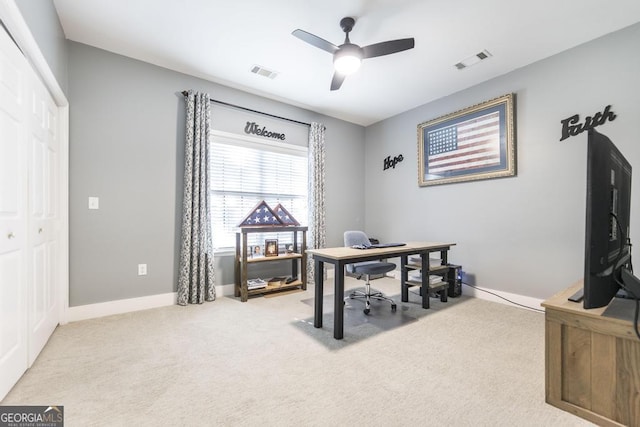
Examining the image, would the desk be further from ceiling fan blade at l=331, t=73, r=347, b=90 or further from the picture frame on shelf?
ceiling fan blade at l=331, t=73, r=347, b=90

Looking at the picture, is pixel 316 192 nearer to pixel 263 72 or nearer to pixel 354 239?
pixel 354 239

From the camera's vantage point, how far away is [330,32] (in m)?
2.53

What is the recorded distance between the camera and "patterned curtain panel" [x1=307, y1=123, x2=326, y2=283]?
14.0 ft

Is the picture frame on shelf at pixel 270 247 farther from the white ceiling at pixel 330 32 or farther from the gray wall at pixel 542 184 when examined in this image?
the gray wall at pixel 542 184

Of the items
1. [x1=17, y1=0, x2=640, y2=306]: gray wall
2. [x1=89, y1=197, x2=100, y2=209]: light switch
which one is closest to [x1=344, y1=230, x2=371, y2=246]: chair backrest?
[x1=17, y1=0, x2=640, y2=306]: gray wall

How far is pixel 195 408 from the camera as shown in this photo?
1440 millimetres

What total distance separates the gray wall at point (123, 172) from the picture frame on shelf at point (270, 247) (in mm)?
1098

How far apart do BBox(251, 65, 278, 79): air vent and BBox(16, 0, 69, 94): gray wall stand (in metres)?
1.72

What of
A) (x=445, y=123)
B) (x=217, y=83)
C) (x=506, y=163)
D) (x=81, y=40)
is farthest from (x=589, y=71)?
(x=81, y=40)

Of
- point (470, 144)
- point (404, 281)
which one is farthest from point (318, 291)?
point (470, 144)

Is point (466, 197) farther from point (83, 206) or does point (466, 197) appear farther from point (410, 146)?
point (83, 206)

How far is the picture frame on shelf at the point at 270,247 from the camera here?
368 cm

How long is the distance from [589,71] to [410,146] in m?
2.10

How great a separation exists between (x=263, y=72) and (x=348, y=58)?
1.38m
